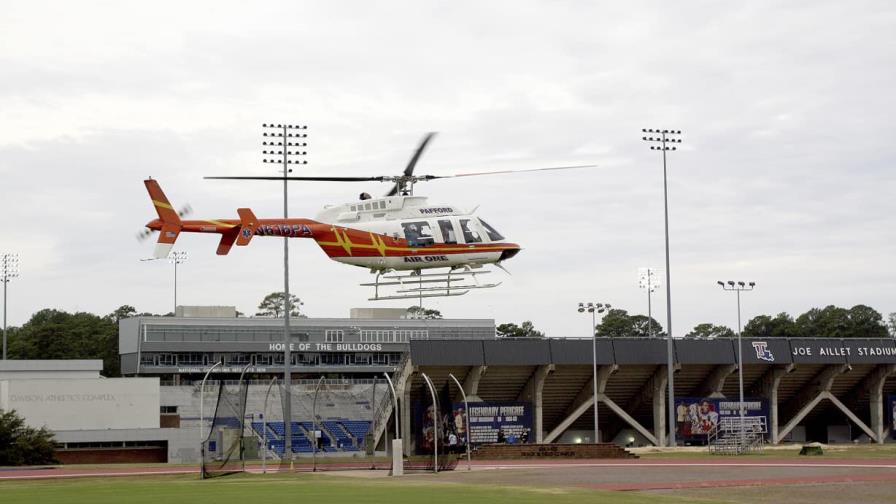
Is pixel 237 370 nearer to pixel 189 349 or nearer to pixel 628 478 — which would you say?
pixel 189 349

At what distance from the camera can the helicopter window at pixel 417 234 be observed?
1925 inches

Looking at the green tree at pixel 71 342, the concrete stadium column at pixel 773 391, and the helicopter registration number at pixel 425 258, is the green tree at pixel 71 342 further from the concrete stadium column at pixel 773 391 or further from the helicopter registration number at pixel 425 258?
the helicopter registration number at pixel 425 258

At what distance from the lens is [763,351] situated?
9194cm

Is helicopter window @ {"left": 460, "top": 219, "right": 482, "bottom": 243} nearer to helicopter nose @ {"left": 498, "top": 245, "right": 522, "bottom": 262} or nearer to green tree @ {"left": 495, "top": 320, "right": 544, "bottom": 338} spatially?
helicopter nose @ {"left": 498, "top": 245, "right": 522, "bottom": 262}

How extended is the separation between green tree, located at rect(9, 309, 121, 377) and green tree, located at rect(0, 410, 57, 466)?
2811 inches

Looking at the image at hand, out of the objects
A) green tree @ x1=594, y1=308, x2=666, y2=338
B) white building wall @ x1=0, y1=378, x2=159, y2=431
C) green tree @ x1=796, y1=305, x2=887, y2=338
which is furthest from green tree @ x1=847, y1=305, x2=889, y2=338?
white building wall @ x1=0, y1=378, x2=159, y2=431

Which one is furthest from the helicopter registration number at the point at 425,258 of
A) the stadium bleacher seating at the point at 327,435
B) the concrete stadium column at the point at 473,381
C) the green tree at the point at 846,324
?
the green tree at the point at 846,324

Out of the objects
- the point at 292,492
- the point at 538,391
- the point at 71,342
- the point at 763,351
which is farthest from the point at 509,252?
the point at 71,342

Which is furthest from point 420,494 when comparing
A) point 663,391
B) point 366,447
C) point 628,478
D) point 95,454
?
point 663,391

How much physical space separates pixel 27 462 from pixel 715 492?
146ft

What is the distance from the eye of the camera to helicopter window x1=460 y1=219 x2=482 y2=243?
163ft

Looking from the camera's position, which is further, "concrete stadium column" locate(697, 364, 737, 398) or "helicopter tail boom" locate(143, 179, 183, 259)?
"concrete stadium column" locate(697, 364, 737, 398)

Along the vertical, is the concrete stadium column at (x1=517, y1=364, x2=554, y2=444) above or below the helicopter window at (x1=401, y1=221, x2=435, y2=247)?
below

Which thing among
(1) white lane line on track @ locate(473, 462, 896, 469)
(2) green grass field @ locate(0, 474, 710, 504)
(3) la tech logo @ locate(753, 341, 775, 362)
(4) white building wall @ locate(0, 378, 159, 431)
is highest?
(3) la tech logo @ locate(753, 341, 775, 362)
